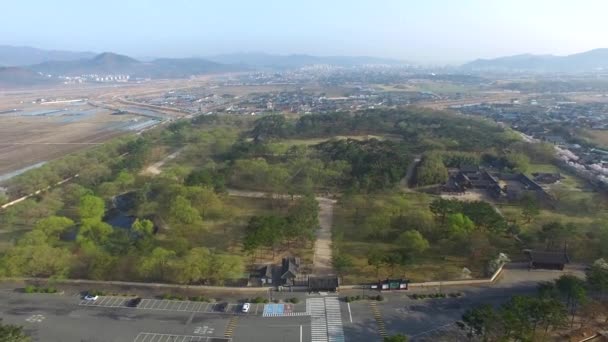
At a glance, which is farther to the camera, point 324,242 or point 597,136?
point 597,136

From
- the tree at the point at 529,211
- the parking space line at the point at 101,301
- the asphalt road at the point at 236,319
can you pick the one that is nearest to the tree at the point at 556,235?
the tree at the point at 529,211

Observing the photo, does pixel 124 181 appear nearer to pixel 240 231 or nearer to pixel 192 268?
pixel 240 231

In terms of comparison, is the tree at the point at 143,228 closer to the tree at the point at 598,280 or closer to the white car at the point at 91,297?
the white car at the point at 91,297

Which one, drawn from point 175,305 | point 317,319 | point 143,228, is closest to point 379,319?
point 317,319

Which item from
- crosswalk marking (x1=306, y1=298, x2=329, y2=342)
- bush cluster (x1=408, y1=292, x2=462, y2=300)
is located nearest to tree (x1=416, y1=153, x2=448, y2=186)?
bush cluster (x1=408, y1=292, x2=462, y2=300)

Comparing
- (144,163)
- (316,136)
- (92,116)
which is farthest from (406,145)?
(92,116)

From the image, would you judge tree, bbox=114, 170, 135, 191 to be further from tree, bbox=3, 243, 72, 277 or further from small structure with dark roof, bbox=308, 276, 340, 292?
small structure with dark roof, bbox=308, 276, 340, 292
